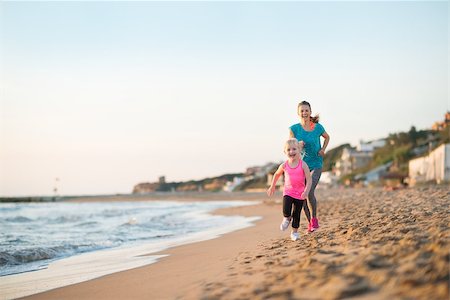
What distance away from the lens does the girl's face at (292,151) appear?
204 inches

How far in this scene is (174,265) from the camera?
4.97 metres

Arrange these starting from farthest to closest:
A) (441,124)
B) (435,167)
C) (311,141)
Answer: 1. (441,124)
2. (435,167)
3. (311,141)

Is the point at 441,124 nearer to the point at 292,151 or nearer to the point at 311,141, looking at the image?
the point at 311,141

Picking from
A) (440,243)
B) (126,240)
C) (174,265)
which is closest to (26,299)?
(174,265)

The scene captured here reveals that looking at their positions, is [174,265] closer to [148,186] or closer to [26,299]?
[26,299]

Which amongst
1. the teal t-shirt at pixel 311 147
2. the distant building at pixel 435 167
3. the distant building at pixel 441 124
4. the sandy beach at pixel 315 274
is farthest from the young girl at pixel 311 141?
the distant building at pixel 441 124

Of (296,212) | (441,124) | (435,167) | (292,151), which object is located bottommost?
(296,212)

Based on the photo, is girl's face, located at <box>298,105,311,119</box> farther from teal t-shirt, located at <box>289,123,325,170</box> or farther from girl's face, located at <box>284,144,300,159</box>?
girl's face, located at <box>284,144,300,159</box>

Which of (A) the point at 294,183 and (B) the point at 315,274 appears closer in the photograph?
(B) the point at 315,274

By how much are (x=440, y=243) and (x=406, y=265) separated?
2.22 ft

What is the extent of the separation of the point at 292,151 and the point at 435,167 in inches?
1055

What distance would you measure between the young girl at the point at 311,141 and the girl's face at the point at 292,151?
49 centimetres

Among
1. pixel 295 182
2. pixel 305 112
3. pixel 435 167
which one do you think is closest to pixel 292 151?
pixel 295 182

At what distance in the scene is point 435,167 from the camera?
28.5 meters
